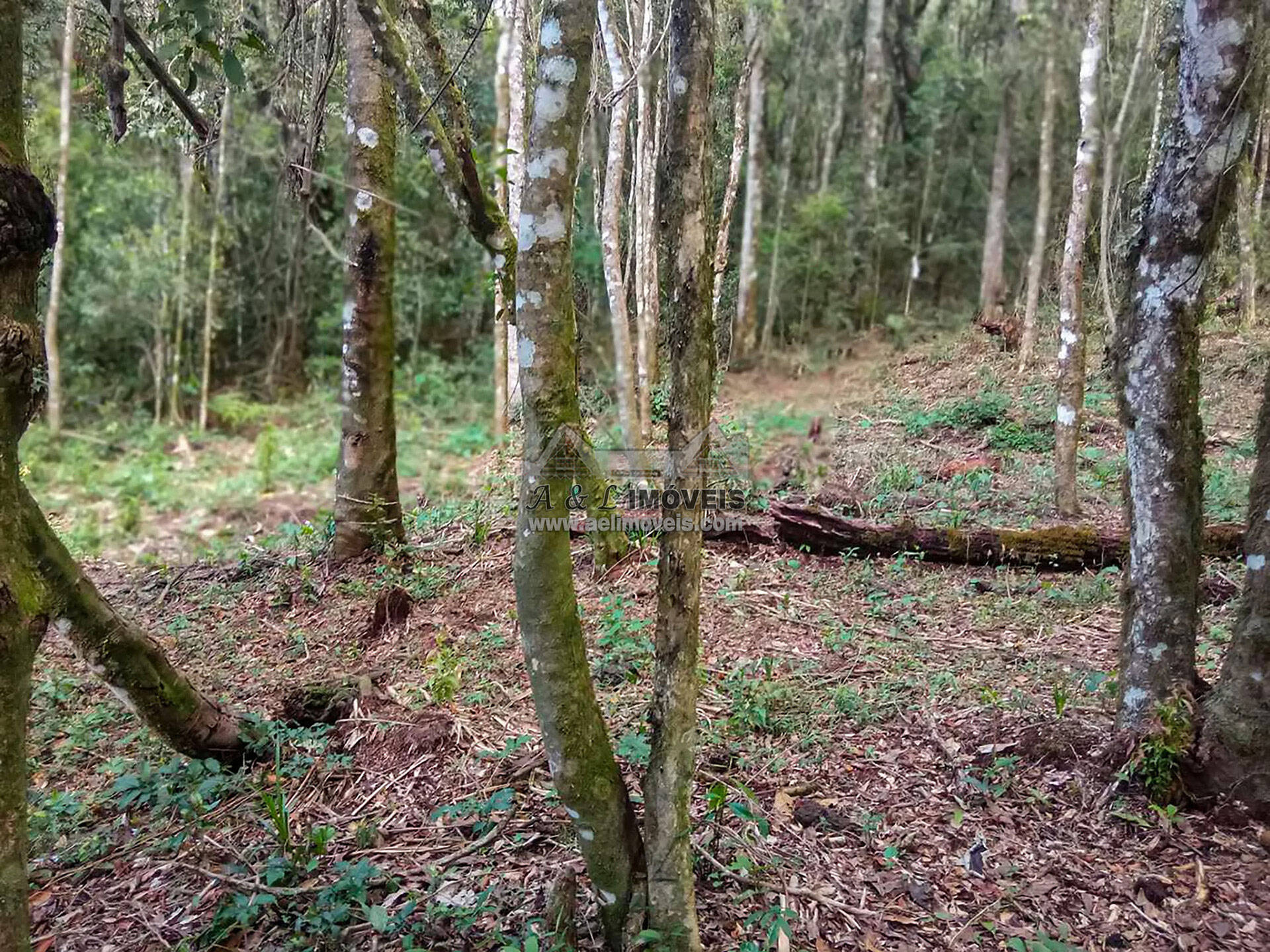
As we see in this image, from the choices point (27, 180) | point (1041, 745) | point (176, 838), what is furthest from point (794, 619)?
point (27, 180)

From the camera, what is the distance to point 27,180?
194 cm

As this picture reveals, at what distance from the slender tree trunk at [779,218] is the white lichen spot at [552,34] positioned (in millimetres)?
15074

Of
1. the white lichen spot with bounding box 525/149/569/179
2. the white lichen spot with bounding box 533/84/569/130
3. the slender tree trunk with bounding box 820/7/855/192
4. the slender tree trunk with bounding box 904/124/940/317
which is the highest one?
the slender tree trunk with bounding box 820/7/855/192

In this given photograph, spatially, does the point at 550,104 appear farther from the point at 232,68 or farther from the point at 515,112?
the point at 515,112

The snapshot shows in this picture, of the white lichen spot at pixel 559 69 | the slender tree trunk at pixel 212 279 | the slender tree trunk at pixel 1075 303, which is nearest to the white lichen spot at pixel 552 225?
the white lichen spot at pixel 559 69

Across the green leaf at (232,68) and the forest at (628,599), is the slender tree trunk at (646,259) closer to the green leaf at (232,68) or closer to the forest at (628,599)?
the forest at (628,599)

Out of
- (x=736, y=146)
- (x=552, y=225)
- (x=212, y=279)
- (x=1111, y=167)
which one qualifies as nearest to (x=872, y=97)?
(x=1111, y=167)

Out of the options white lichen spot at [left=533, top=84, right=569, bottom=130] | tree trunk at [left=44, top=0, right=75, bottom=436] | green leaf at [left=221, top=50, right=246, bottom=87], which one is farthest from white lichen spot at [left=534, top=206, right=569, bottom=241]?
tree trunk at [left=44, top=0, right=75, bottom=436]

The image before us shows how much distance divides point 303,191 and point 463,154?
4.49 ft

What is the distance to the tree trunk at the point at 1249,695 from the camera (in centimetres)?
315

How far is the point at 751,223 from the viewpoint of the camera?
16.1 metres

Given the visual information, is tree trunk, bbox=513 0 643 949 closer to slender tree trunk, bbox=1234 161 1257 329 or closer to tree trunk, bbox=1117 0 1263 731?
tree trunk, bbox=1117 0 1263 731

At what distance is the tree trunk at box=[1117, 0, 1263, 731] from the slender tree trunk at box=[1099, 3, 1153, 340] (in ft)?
9.79

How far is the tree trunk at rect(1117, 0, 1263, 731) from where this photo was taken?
9.93 ft
